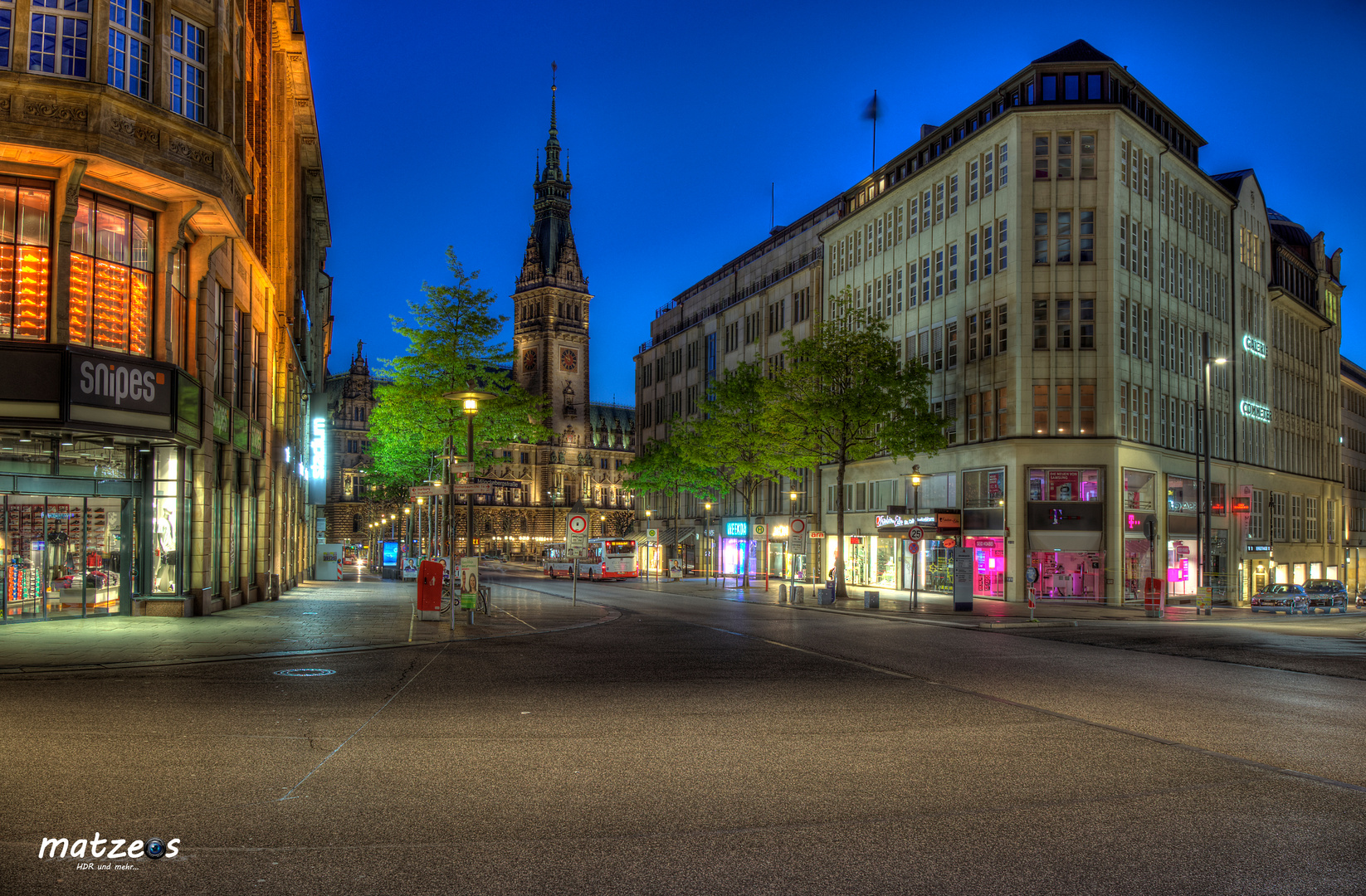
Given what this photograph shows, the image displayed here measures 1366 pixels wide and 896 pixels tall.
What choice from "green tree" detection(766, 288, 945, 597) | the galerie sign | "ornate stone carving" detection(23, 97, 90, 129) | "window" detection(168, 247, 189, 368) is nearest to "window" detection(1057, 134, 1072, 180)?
"green tree" detection(766, 288, 945, 597)

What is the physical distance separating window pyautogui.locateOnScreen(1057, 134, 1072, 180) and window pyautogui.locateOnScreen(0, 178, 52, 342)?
38.0 metres

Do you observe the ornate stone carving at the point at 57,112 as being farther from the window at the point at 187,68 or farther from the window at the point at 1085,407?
the window at the point at 1085,407

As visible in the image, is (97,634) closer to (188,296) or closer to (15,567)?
(15,567)

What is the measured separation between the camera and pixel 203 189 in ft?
73.5

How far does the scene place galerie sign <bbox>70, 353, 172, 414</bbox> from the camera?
20.4m

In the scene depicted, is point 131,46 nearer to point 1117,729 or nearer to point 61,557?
point 61,557

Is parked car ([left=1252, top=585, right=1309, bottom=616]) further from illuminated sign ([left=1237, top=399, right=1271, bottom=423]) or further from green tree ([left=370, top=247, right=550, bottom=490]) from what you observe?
green tree ([left=370, top=247, right=550, bottom=490])

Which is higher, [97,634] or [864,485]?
[864,485]

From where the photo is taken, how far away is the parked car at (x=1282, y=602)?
4231 centimetres

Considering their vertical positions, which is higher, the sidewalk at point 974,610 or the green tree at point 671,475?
the green tree at point 671,475

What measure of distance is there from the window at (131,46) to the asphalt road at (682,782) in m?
12.4

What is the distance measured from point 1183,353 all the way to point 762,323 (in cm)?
2811

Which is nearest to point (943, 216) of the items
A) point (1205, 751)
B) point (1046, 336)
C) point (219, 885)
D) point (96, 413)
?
point (1046, 336)

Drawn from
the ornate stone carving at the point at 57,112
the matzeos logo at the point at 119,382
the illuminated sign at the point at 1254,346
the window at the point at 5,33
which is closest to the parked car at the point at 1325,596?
the illuminated sign at the point at 1254,346
